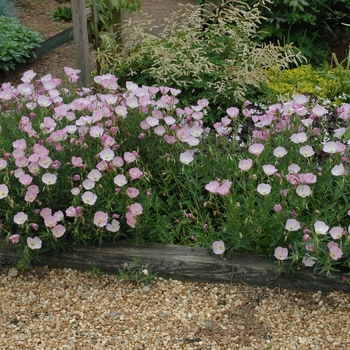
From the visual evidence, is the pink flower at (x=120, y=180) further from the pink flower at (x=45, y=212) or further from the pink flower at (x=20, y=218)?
the pink flower at (x=20, y=218)

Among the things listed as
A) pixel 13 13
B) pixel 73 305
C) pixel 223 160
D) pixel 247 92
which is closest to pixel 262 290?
pixel 223 160

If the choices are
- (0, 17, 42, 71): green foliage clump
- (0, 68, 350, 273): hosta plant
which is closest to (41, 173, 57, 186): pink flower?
(0, 68, 350, 273): hosta plant

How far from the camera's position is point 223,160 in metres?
3.40

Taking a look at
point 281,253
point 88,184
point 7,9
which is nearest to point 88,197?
point 88,184

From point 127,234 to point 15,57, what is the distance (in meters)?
3.74

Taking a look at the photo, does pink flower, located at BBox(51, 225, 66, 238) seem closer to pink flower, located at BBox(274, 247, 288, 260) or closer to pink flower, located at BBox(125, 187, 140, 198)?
pink flower, located at BBox(125, 187, 140, 198)

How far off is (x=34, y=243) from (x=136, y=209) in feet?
1.86

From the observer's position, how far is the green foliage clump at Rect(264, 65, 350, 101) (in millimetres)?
5004

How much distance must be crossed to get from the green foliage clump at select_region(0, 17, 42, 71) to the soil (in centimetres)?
14

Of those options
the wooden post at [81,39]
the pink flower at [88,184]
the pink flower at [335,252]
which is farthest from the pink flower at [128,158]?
the wooden post at [81,39]

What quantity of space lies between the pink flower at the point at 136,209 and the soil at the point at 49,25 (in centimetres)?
294

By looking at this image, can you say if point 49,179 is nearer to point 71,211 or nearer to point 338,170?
point 71,211

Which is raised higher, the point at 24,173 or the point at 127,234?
the point at 24,173

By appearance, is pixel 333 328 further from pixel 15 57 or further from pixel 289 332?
pixel 15 57
